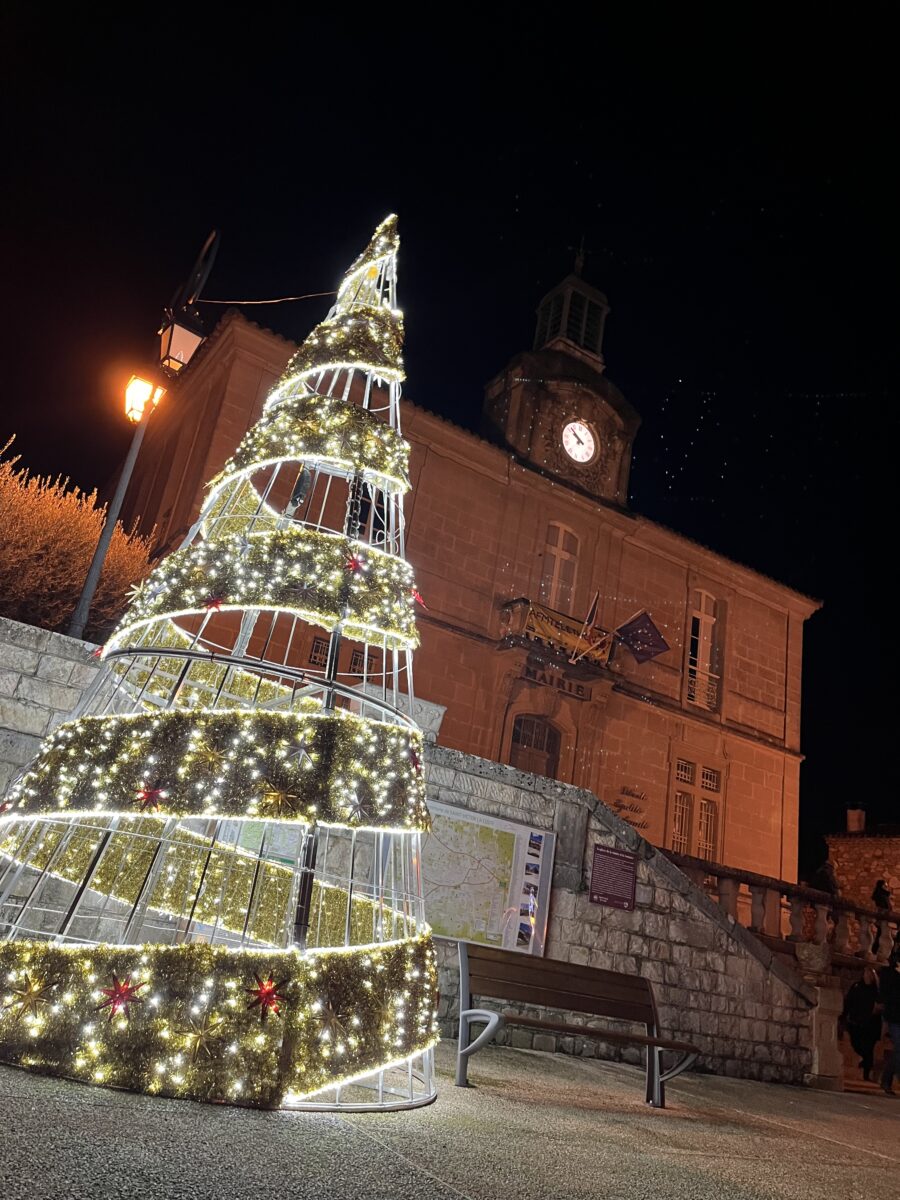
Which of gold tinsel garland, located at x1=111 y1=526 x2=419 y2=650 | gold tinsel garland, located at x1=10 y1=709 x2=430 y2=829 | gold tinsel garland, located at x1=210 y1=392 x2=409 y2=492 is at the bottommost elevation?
gold tinsel garland, located at x1=10 y1=709 x2=430 y2=829

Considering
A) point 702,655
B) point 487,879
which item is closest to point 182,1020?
point 487,879

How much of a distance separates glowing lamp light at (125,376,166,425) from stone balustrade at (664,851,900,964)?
7.40 metres

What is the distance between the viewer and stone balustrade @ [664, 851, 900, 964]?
931cm

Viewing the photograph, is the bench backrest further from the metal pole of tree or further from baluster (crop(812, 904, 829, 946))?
baluster (crop(812, 904, 829, 946))

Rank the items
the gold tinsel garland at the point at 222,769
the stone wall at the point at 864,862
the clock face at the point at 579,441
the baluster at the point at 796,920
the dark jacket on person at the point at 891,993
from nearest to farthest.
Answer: the gold tinsel garland at the point at 222,769, the dark jacket on person at the point at 891,993, the baluster at the point at 796,920, the clock face at the point at 579,441, the stone wall at the point at 864,862

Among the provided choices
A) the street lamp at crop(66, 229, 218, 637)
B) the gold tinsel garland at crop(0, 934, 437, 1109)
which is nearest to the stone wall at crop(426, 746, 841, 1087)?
the gold tinsel garland at crop(0, 934, 437, 1109)

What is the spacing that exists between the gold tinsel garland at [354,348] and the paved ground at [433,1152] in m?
3.57

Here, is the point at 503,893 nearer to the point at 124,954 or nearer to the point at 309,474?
the point at 309,474

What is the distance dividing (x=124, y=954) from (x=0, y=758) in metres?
3.26

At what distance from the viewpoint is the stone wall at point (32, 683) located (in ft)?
18.7

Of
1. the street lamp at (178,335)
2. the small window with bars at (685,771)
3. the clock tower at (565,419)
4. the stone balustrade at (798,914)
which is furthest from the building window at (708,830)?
the street lamp at (178,335)

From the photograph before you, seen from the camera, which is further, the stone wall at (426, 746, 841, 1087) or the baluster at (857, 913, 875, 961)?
the baluster at (857, 913, 875, 961)

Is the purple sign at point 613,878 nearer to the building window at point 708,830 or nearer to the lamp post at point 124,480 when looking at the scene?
the lamp post at point 124,480

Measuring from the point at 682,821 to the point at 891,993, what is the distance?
9661 millimetres
